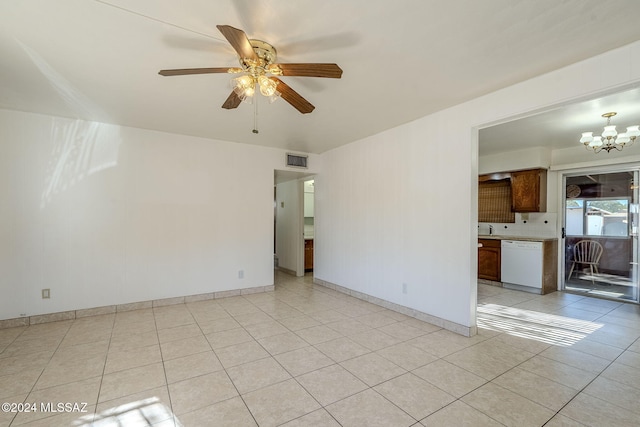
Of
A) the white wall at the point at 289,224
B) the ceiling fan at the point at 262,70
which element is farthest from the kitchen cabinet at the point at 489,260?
the ceiling fan at the point at 262,70

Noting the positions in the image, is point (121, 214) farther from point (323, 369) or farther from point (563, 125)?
point (563, 125)

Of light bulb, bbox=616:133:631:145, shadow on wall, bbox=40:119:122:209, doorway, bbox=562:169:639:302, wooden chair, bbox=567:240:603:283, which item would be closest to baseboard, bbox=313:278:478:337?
light bulb, bbox=616:133:631:145

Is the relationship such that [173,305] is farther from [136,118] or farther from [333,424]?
[333,424]

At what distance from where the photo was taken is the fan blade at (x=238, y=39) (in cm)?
143

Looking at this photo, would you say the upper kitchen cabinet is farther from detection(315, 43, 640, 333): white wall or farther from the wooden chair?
detection(315, 43, 640, 333): white wall

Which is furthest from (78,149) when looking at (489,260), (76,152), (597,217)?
(597,217)

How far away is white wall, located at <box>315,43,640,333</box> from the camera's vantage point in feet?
7.86

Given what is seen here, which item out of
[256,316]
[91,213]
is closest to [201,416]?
[256,316]

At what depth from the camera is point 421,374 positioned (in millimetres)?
2299

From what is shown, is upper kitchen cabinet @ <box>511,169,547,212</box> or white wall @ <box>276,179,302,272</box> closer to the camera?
upper kitchen cabinet @ <box>511,169,547,212</box>

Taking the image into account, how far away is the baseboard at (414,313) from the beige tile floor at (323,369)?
98 millimetres

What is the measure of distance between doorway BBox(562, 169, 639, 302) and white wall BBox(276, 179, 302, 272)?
5017mm

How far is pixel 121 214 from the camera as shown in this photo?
12.6ft

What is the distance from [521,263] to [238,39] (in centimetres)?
563
